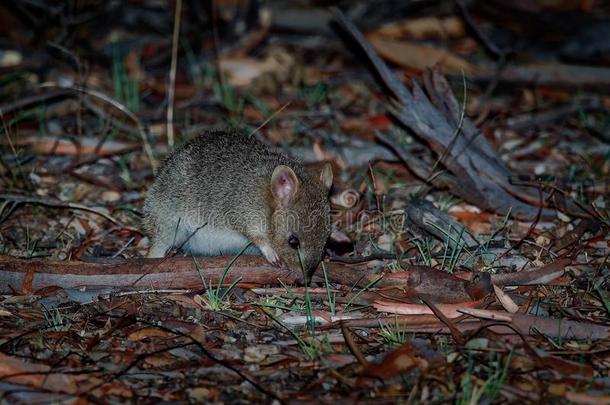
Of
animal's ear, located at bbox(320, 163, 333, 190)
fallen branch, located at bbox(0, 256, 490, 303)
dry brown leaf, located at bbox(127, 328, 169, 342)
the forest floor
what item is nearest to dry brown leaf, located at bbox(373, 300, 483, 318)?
the forest floor

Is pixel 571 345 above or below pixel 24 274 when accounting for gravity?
below

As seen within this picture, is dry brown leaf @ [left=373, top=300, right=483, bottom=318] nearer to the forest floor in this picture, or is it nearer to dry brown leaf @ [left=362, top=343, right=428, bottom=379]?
the forest floor

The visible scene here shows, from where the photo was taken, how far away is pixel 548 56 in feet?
34.7

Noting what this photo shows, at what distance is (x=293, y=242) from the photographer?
568cm

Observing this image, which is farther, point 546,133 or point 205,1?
point 205,1

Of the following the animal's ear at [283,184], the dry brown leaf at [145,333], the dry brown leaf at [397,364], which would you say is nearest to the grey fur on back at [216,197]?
the animal's ear at [283,184]

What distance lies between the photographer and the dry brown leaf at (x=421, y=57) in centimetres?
966

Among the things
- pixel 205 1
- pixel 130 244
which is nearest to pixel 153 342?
pixel 130 244

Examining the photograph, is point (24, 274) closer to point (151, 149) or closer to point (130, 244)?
point (130, 244)

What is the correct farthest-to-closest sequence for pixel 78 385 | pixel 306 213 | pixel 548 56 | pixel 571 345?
pixel 548 56 < pixel 306 213 < pixel 571 345 < pixel 78 385

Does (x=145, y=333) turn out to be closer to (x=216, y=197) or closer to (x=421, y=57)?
(x=216, y=197)

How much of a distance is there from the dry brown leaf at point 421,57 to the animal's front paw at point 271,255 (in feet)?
14.9

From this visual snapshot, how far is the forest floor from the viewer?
14.1 ft

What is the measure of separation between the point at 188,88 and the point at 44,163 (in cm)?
269
